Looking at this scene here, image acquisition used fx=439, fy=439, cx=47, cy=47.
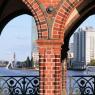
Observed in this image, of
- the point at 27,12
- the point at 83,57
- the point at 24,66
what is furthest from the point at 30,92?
the point at 83,57

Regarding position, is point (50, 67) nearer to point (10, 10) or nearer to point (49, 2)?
point (49, 2)

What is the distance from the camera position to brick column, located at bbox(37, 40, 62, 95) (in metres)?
10.8

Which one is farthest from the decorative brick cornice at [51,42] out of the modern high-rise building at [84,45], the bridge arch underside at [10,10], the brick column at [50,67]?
the modern high-rise building at [84,45]

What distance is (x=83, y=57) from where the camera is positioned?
297 ft

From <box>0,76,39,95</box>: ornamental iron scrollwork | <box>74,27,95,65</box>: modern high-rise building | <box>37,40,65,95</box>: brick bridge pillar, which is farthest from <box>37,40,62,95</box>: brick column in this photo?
<box>74,27,95,65</box>: modern high-rise building

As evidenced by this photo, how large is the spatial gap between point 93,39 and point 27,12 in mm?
89991

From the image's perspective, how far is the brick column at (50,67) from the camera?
1079cm

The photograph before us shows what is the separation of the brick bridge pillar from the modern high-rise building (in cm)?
7412

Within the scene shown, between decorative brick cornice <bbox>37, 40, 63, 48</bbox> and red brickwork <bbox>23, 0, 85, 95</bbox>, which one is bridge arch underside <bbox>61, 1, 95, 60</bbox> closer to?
red brickwork <bbox>23, 0, 85, 95</bbox>

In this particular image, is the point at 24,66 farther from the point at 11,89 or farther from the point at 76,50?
the point at 11,89

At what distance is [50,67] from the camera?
1084cm

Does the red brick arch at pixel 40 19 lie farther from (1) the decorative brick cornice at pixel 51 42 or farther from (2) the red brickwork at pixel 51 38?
(1) the decorative brick cornice at pixel 51 42

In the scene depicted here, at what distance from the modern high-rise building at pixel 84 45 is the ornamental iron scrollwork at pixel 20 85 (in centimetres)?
6919

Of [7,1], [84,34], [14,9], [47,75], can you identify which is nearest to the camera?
[47,75]
